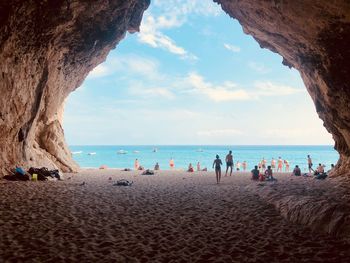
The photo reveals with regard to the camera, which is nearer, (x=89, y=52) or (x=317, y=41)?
(x=317, y=41)

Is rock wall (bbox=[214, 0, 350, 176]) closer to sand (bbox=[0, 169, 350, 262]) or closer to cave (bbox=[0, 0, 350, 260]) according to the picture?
cave (bbox=[0, 0, 350, 260])

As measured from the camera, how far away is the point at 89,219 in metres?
8.97

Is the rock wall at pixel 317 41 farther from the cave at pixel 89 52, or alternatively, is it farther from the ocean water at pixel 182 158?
the ocean water at pixel 182 158

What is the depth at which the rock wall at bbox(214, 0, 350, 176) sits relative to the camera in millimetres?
14977

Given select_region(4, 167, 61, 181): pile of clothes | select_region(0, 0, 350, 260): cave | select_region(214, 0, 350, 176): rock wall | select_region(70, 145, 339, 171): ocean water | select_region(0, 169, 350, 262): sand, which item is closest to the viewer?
select_region(0, 169, 350, 262): sand

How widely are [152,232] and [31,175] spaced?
517 inches

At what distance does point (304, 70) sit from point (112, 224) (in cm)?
1994

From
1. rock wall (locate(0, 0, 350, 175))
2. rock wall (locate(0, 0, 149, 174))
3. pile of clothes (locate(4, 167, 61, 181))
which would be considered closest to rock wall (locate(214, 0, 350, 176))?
rock wall (locate(0, 0, 350, 175))

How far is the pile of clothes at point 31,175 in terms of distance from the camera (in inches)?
677

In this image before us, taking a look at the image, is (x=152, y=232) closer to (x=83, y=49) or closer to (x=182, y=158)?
(x=83, y=49)

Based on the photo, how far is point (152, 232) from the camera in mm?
7793

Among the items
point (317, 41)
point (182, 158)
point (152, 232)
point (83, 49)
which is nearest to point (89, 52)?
point (83, 49)

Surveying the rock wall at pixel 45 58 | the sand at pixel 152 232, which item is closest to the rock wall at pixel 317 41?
the sand at pixel 152 232

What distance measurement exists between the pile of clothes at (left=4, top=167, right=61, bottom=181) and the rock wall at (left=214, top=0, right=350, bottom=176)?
16391mm
